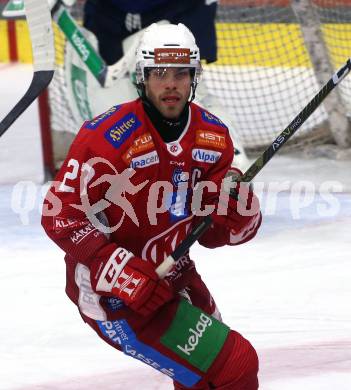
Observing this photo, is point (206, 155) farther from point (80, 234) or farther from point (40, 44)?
point (40, 44)

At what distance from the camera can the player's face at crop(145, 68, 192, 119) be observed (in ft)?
8.66

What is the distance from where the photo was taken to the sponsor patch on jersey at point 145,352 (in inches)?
103

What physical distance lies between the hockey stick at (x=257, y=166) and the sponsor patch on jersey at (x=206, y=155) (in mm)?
84

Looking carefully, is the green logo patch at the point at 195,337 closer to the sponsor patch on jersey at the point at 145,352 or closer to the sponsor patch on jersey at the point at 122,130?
the sponsor patch on jersey at the point at 145,352

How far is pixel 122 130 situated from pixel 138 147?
0.05 metres

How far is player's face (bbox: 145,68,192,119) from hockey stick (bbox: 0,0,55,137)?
8.47 ft

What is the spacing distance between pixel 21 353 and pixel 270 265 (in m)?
1.27

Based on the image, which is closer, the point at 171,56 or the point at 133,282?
the point at 133,282

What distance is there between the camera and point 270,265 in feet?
15.4

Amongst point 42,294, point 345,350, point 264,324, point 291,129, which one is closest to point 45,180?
point 42,294

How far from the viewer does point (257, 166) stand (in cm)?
282

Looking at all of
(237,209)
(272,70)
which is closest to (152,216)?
(237,209)

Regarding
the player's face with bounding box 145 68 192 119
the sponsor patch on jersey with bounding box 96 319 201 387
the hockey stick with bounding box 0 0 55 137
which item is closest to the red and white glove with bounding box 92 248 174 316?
the sponsor patch on jersey with bounding box 96 319 201 387

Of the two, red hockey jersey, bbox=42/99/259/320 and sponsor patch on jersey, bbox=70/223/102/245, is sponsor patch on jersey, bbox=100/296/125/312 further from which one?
sponsor patch on jersey, bbox=70/223/102/245
